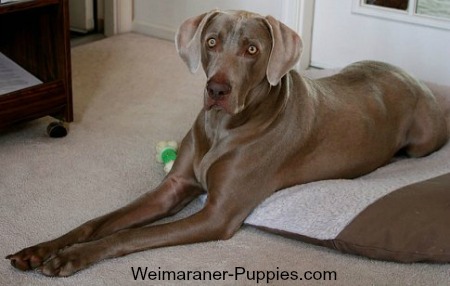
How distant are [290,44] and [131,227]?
26.4 inches

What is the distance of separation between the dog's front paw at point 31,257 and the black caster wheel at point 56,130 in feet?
2.85

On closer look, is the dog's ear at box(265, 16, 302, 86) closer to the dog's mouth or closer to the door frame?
the dog's mouth

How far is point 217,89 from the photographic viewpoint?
2047 mm

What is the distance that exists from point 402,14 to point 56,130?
153 centimetres

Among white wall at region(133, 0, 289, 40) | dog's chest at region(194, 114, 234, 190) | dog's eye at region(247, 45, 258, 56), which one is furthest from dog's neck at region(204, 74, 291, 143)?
white wall at region(133, 0, 289, 40)

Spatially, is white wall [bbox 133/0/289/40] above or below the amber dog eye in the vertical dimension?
below

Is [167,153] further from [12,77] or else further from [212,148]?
[12,77]

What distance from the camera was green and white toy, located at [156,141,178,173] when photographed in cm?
257

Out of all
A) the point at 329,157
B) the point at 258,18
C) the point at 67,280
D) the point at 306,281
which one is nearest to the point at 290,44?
the point at 258,18

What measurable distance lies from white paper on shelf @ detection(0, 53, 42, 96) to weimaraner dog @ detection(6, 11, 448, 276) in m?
0.74

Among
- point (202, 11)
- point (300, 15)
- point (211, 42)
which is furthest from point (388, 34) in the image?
point (211, 42)

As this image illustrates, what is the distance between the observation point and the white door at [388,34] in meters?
3.29

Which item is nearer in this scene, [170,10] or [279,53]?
[279,53]

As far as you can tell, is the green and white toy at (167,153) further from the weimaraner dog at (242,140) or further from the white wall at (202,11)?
the white wall at (202,11)
